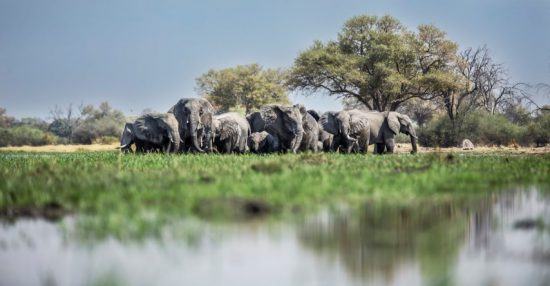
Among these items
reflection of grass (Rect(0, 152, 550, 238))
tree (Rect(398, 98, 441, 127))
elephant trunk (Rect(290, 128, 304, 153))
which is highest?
tree (Rect(398, 98, 441, 127))

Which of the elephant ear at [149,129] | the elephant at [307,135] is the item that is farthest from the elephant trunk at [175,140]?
the elephant at [307,135]

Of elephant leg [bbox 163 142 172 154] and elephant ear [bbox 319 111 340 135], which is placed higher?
elephant ear [bbox 319 111 340 135]

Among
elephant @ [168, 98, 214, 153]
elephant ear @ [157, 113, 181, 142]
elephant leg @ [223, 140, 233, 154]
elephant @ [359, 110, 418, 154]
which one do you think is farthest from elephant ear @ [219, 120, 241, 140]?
elephant @ [359, 110, 418, 154]

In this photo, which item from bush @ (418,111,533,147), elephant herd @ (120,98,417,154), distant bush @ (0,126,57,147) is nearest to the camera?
elephant herd @ (120,98,417,154)

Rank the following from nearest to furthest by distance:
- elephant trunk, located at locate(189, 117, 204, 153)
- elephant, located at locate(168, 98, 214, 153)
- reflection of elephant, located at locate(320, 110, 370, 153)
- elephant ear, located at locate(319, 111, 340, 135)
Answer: elephant trunk, located at locate(189, 117, 204, 153) → elephant, located at locate(168, 98, 214, 153) → reflection of elephant, located at locate(320, 110, 370, 153) → elephant ear, located at locate(319, 111, 340, 135)

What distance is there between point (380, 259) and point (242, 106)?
7623 centimetres

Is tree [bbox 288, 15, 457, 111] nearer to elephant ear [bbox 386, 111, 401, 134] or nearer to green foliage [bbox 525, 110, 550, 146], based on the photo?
green foliage [bbox 525, 110, 550, 146]

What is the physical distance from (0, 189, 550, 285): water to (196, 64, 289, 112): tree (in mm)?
71410

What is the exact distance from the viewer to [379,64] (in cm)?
5266

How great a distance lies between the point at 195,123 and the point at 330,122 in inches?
256

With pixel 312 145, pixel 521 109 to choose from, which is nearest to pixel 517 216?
pixel 312 145

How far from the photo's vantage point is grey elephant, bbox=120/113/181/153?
3017 cm

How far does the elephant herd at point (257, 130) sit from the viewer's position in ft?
98.3

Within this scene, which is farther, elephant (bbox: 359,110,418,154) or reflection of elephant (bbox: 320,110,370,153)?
elephant (bbox: 359,110,418,154)
